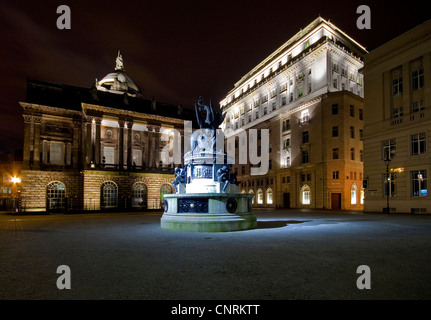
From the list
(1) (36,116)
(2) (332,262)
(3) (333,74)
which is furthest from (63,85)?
(2) (332,262)

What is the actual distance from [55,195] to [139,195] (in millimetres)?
13068

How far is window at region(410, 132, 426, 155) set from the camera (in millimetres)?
27875

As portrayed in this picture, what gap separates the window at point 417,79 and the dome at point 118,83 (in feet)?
191

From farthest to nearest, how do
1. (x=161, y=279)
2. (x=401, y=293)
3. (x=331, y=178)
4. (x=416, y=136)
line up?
(x=331, y=178), (x=416, y=136), (x=161, y=279), (x=401, y=293)

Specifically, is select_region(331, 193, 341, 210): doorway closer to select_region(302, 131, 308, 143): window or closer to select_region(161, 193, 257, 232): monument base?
select_region(302, 131, 308, 143): window

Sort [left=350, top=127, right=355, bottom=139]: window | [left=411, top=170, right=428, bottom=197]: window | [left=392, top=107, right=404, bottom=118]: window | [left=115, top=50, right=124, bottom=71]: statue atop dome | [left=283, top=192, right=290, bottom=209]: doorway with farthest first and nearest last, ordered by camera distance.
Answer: [left=115, top=50, right=124, bottom=71]: statue atop dome
[left=283, top=192, right=290, bottom=209]: doorway
[left=350, top=127, right=355, bottom=139]: window
[left=392, top=107, right=404, bottom=118]: window
[left=411, top=170, right=428, bottom=197]: window

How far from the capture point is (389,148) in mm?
31281

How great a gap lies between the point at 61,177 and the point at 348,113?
47.1 m

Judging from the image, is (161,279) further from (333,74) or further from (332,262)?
(333,74)

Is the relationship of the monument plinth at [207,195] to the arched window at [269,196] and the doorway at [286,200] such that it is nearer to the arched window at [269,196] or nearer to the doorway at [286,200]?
the doorway at [286,200]

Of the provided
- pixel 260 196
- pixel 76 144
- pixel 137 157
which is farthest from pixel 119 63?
pixel 260 196

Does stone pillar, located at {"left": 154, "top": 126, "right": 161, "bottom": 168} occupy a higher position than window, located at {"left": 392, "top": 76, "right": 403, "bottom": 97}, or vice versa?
window, located at {"left": 392, "top": 76, "right": 403, "bottom": 97}

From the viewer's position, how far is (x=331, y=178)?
42.0 m

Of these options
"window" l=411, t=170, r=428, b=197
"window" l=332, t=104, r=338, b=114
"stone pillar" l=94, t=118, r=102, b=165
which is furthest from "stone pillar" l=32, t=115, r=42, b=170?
"window" l=411, t=170, r=428, b=197
